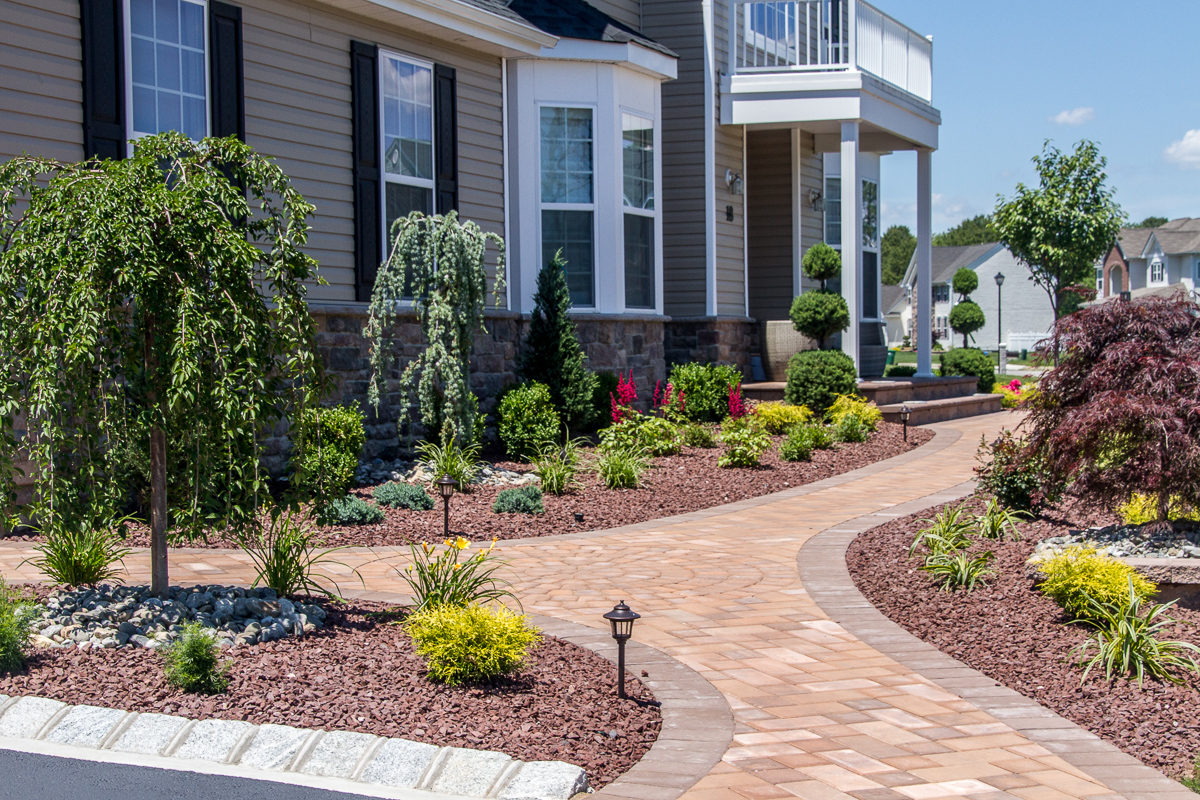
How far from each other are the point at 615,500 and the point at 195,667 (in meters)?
6.03

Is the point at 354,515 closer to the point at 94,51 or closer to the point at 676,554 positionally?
the point at 676,554

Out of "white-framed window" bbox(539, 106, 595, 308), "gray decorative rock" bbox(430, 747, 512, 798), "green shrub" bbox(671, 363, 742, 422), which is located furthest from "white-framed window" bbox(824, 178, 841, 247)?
"gray decorative rock" bbox(430, 747, 512, 798)

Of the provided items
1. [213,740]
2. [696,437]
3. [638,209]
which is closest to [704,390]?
[696,437]

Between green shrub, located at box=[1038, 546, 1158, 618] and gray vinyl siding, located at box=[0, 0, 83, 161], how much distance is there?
774 centimetres

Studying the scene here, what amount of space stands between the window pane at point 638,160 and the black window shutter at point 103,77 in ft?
21.7

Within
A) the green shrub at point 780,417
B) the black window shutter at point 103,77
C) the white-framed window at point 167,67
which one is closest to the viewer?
the black window shutter at point 103,77

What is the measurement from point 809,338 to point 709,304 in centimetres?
176

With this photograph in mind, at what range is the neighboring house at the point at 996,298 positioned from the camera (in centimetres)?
6303

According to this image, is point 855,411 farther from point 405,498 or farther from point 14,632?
point 14,632

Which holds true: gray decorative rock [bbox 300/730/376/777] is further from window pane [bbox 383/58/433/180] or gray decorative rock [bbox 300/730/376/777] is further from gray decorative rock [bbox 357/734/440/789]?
window pane [bbox 383/58/433/180]

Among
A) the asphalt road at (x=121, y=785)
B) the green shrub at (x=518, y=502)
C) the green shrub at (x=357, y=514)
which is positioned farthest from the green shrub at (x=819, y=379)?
the asphalt road at (x=121, y=785)

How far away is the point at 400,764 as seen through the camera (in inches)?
163

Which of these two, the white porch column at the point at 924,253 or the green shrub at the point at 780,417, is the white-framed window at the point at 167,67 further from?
the white porch column at the point at 924,253

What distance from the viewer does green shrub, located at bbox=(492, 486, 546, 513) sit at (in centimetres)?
952
